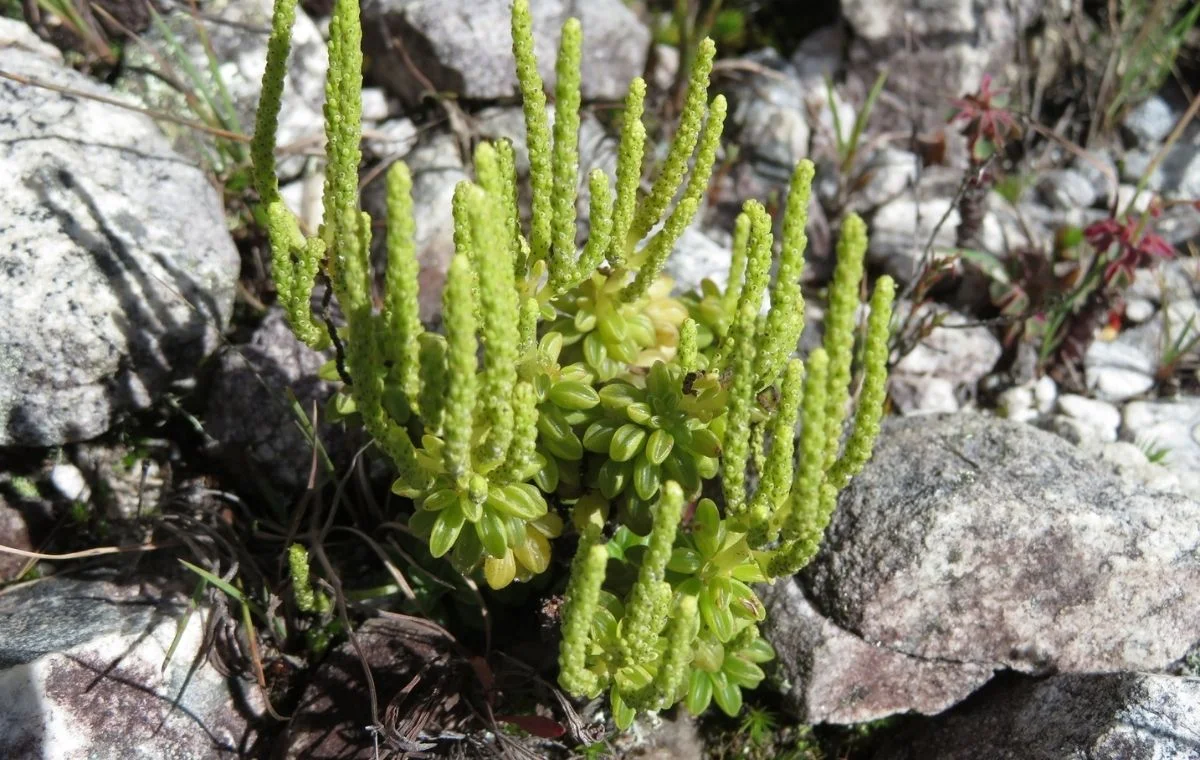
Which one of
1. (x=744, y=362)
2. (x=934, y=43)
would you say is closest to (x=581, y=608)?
(x=744, y=362)

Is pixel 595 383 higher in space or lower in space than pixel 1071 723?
higher

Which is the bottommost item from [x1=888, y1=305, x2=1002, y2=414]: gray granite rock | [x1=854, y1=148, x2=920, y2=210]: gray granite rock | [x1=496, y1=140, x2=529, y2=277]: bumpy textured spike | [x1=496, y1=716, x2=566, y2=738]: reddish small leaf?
[x1=496, y1=716, x2=566, y2=738]: reddish small leaf

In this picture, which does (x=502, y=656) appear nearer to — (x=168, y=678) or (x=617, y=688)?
(x=617, y=688)

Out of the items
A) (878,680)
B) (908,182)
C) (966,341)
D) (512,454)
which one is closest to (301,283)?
(512,454)

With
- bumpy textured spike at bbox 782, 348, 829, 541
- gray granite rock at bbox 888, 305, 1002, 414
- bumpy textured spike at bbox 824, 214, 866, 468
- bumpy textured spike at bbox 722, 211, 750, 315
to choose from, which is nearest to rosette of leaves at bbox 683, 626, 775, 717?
bumpy textured spike at bbox 782, 348, 829, 541

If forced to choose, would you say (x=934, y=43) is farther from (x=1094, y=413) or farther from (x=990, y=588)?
(x=990, y=588)

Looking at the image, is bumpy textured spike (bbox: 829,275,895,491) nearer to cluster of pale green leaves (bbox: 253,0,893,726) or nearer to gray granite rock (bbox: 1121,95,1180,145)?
cluster of pale green leaves (bbox: 253,0,893,726)
